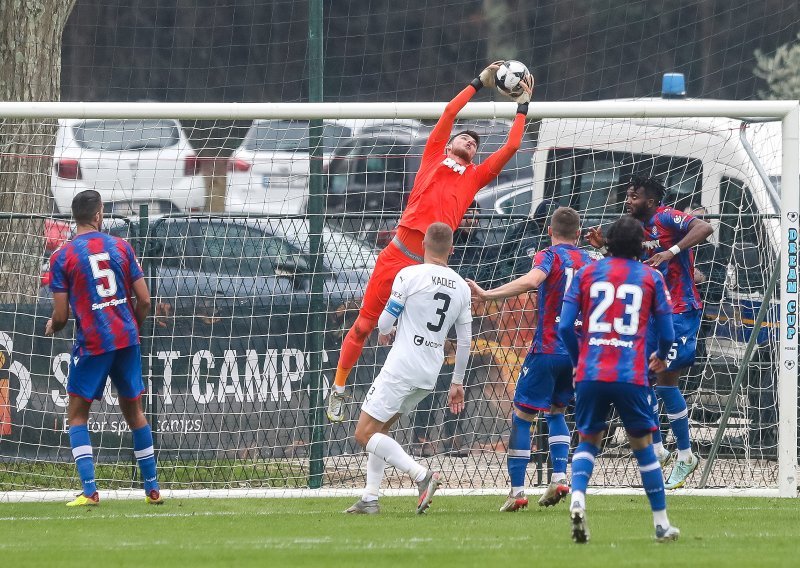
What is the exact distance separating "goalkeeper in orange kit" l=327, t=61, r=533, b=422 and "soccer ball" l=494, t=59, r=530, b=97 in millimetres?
37

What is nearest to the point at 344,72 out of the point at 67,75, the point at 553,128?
the point at 67,75

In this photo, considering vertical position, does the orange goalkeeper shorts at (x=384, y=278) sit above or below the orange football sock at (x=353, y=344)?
above

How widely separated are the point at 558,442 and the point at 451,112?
8.16 ft

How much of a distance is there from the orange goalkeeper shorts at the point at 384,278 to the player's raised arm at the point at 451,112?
2.62 ft

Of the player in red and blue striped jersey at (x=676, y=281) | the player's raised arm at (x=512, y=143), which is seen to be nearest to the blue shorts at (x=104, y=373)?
the player's raised arm at (x=512, y=143)

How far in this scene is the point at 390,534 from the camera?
25.7 ft

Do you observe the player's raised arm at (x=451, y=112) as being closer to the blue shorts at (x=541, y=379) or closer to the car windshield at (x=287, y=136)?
the car windshield at (x=287, y=136)

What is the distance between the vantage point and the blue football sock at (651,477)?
24.2 feet

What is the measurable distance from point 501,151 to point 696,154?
243 cm

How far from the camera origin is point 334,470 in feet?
36.0

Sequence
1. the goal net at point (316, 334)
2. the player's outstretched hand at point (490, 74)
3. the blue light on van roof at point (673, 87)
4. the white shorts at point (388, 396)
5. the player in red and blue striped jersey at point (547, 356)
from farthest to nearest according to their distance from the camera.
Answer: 1. the blue light on van roof at point (673, 87)
2. the goal net at point (316, 334)
3. the player's outstretched hand at point (490, 74)
4. the player in red and blue striped jersey at point (547, 356)
5. the white shorts at point (388, 396)

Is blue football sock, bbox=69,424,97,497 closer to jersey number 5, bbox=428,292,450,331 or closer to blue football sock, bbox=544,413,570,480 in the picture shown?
jersey number 5, bbox=428,292,450,331

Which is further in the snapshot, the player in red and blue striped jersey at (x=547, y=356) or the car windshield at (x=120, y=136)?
the car windshield at (x=120, y=136)

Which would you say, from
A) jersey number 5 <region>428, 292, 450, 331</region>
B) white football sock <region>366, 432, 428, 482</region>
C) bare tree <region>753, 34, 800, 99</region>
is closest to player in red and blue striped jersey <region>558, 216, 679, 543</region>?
jersey number 5 <region>428, 292, 450, 331</region>
